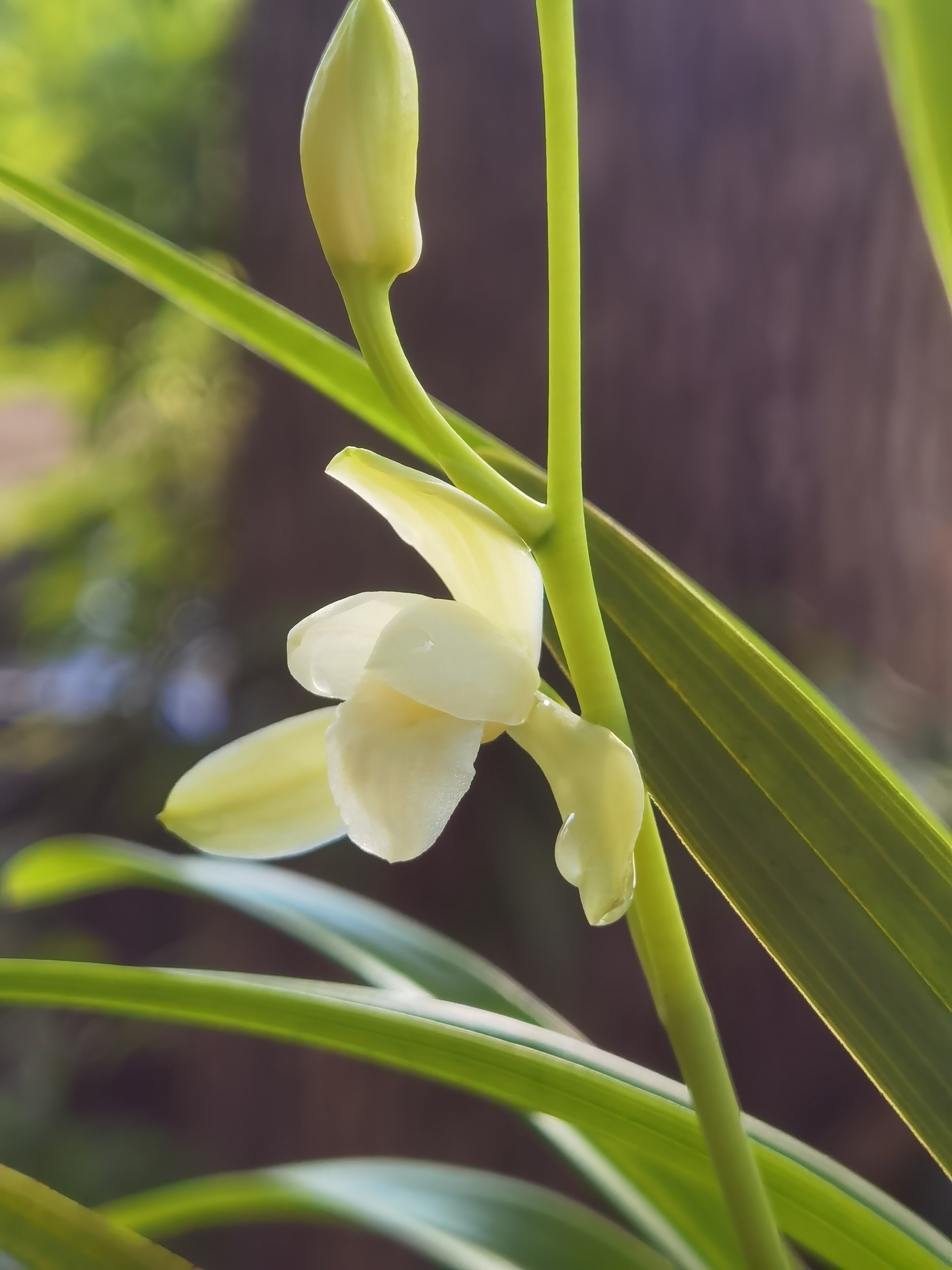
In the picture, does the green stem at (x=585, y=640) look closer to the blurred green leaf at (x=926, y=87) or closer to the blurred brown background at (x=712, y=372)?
the blurred green leaf at (x=926, y=87)

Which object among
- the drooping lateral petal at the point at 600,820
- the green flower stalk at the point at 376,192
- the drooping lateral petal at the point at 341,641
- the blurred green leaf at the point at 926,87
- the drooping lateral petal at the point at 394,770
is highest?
the green flower stalk at the point at 376,192

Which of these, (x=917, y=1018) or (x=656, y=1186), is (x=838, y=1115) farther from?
(x=917, y=1018)

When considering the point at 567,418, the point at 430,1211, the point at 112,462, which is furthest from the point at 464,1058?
the point at 112,462

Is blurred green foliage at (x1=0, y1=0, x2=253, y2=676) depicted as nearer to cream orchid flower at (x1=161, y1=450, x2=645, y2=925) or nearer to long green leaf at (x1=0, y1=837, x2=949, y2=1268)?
long green leaf at (x1=0, y1=837, x2=949, y2=1268)

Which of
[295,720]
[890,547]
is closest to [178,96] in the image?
[890,547]

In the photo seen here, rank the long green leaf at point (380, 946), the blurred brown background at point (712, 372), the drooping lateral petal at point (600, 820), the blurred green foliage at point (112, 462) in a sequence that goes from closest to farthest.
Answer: the drooping lateral petal at point (600, 820) < the long green leaf at point (380, 946) < the blurred brown background at point (712, 372) < the blurred green foliage at point (112, 462)

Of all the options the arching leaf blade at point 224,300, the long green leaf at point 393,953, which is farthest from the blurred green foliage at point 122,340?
the arching leaf blade at point 224,300

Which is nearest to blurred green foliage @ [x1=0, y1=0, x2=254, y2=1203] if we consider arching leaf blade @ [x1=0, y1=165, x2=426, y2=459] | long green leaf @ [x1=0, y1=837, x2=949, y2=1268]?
long green leaf @ [x1=0, y1=837, x2=949, y2=1268]
